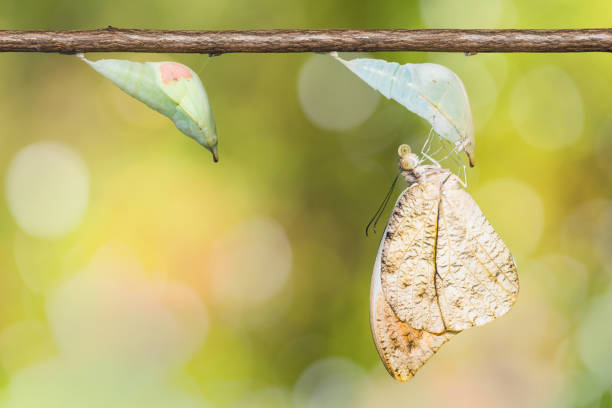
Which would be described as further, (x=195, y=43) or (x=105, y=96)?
(x=105, y=96)

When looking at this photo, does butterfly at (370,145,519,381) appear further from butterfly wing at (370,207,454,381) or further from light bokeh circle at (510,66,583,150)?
light bokeh circle at (510,66,583,150)

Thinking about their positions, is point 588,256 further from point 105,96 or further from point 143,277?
point 105,96

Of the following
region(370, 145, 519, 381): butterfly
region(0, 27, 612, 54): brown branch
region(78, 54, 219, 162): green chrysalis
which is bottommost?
region(370, 145, 519, 381): butterfly

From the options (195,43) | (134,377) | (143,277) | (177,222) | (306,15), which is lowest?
(134,377)

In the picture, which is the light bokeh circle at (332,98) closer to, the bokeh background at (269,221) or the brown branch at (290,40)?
the bokeh background at (269,221)

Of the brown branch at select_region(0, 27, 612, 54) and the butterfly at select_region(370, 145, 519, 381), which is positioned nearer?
the brown branch at select_region(0, 27, 612, 54)

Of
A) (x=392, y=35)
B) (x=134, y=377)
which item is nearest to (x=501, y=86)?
(x=392, y=35)

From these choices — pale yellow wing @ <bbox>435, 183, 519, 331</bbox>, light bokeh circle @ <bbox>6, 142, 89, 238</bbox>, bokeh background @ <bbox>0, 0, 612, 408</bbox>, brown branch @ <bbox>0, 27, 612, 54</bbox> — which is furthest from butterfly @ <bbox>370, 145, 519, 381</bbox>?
light bokeh circle @ <bbox>6, 142, 89, 238</bbox>

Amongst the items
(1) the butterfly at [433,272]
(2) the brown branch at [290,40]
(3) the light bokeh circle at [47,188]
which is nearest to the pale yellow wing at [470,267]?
(1) the butterfly at [433,272]

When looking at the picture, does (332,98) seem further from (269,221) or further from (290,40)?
(290,40)
